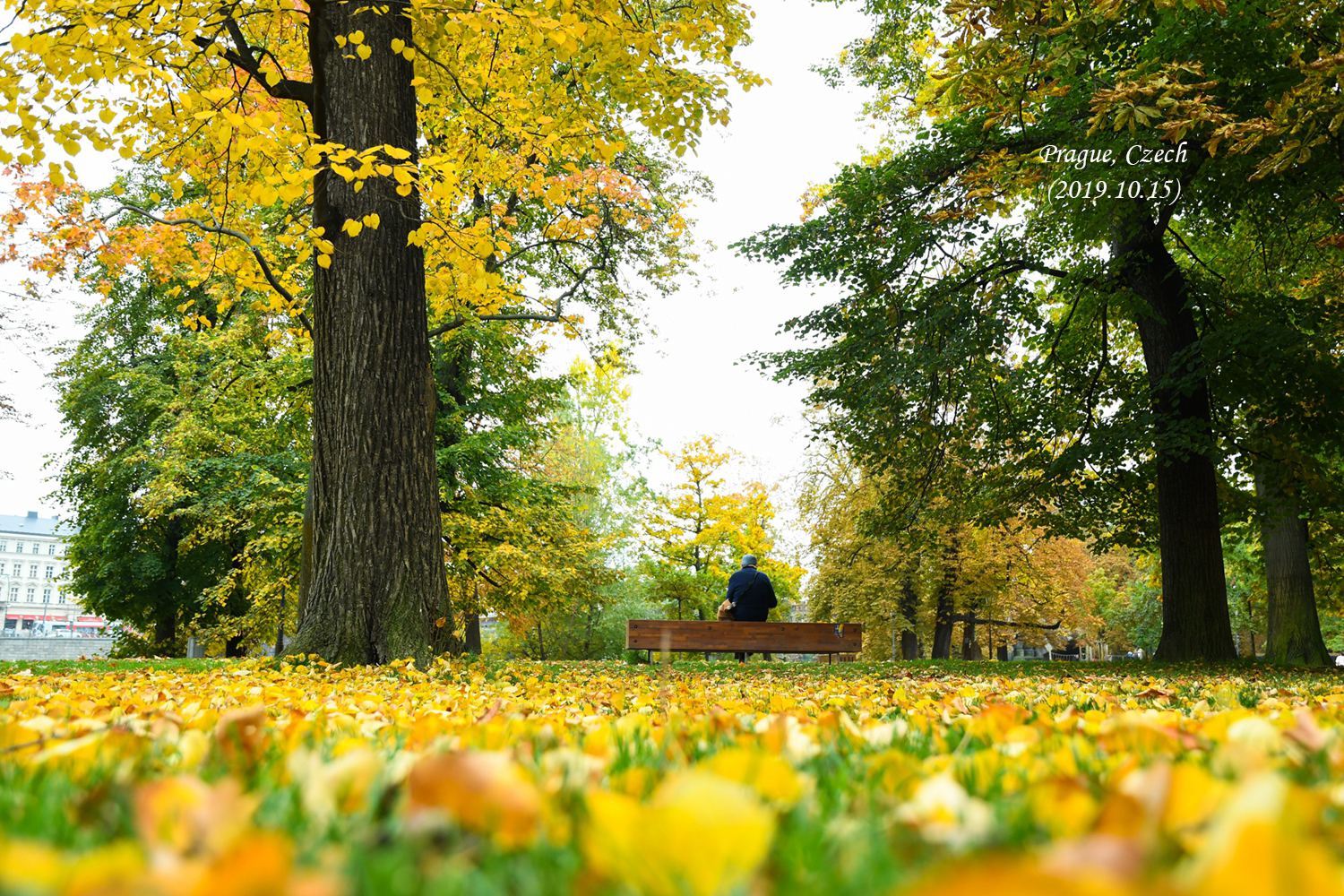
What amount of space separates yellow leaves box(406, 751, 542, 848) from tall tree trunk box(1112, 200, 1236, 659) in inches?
398

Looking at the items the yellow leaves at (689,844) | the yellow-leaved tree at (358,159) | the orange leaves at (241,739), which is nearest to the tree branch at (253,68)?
the yellow-leaved tree at (358,159)

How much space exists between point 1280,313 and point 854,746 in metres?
10.8

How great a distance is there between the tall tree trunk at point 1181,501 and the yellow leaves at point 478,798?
1012 cm

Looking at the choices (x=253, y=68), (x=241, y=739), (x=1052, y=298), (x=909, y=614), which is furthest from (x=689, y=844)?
(x=909, y=614)

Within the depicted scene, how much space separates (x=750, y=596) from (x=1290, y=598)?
7.36m

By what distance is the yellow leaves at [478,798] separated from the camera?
805 mm

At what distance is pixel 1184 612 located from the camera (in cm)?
980

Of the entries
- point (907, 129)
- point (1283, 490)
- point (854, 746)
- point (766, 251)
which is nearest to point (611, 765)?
point (854, 746)

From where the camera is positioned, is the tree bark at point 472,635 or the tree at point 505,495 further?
the tree bark at point 472,635

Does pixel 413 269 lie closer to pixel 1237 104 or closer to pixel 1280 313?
pixel 1237 104

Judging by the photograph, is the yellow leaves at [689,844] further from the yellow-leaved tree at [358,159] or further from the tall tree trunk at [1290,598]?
the tall tree trunk at [1290,598]

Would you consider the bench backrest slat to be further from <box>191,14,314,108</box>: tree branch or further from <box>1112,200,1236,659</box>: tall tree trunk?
<box>191,14,314,108</box>: tree branch

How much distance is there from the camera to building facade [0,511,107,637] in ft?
304

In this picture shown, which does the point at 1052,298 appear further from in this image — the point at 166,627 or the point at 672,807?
the point at 166,627
